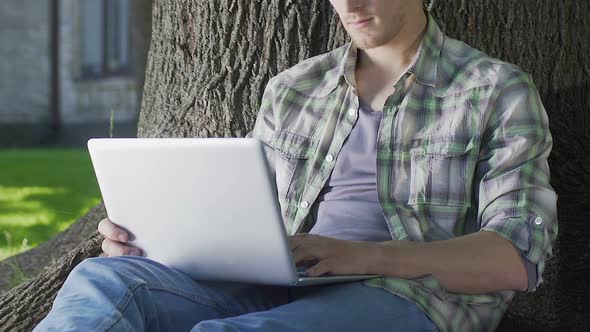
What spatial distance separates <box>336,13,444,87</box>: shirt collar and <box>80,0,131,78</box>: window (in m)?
14.8

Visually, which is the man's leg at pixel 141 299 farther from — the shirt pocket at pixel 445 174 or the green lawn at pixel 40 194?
the green lawn at pixel 40 194

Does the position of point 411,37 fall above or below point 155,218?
above

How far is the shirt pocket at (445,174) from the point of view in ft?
9.66

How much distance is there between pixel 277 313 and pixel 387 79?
0.87 m

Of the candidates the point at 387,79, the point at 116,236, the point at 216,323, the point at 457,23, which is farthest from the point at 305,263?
the point at 457,23

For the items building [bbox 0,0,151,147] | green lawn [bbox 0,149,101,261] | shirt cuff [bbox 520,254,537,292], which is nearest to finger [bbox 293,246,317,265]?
shirt cuff [bbox 520,254,537,292]

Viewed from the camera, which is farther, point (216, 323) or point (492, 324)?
point (492, 324)

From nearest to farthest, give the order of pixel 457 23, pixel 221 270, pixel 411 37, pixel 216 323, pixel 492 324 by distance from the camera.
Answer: pixel 216 323 → pixel 221 270 → pixel 492 324 → pixel 411 37 → pixel 457 23

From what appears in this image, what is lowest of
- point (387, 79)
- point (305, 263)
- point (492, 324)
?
point (492, 324)

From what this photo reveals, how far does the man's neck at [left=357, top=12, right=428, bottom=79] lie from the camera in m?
3.17

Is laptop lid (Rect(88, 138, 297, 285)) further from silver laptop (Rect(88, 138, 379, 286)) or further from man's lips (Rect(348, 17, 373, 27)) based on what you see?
man's lips (Rect(348, 17, 373, 27))

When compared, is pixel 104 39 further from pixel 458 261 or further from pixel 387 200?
pixel 458 261

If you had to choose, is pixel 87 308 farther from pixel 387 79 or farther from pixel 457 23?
pixel 457 23

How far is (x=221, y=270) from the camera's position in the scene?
2.71 m
